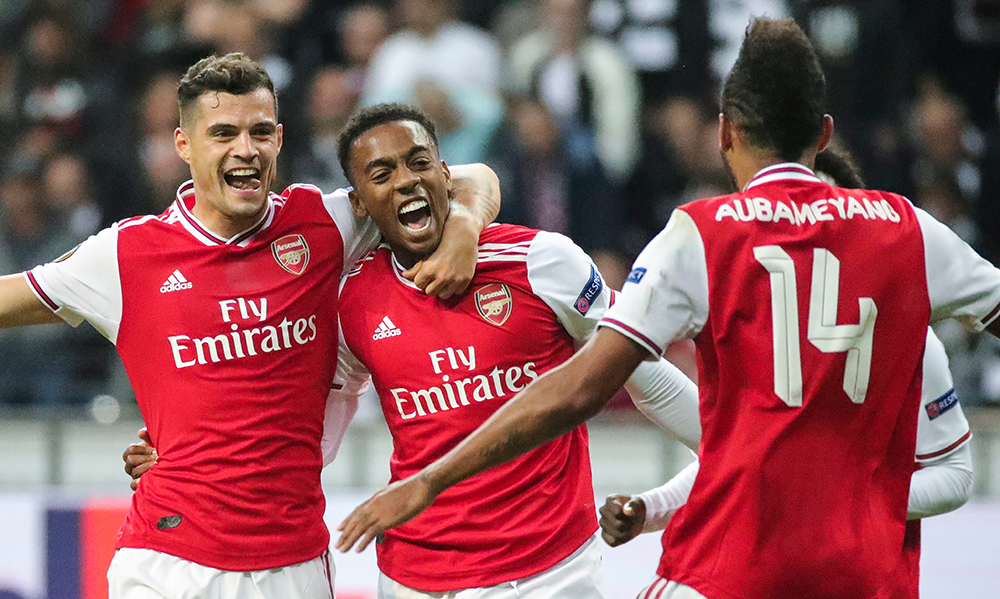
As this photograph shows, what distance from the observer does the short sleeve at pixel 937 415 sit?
10.5 feet

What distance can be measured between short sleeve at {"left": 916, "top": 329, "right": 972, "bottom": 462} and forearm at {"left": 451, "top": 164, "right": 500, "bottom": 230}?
125cm

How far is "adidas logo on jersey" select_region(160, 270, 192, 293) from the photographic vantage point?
11.5 feet

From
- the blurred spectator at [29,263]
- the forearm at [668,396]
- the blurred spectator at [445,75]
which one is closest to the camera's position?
the forearm at [668,396]

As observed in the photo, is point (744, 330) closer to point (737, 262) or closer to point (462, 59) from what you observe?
point (737, 262)

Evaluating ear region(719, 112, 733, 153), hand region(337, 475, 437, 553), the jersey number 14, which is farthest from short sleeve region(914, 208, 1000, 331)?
hand region(337, 475, 437, 553)

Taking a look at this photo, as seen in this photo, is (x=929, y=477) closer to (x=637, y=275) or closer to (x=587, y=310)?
(x=587, y=310)

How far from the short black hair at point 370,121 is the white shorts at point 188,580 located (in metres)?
1.12

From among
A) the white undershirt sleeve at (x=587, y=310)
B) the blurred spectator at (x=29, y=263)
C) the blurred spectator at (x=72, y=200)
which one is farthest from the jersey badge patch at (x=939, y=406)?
the blurred spectator at (x=72, y=200)

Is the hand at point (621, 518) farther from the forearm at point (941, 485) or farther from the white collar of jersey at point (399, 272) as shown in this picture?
the white collar of jersey at point (399, 272)

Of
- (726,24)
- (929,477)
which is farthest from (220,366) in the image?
(726,24)

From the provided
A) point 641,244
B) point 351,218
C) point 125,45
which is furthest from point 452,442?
point 125,45

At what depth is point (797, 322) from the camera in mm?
2590

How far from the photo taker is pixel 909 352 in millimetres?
2678

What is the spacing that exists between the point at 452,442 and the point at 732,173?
42.2 inches
